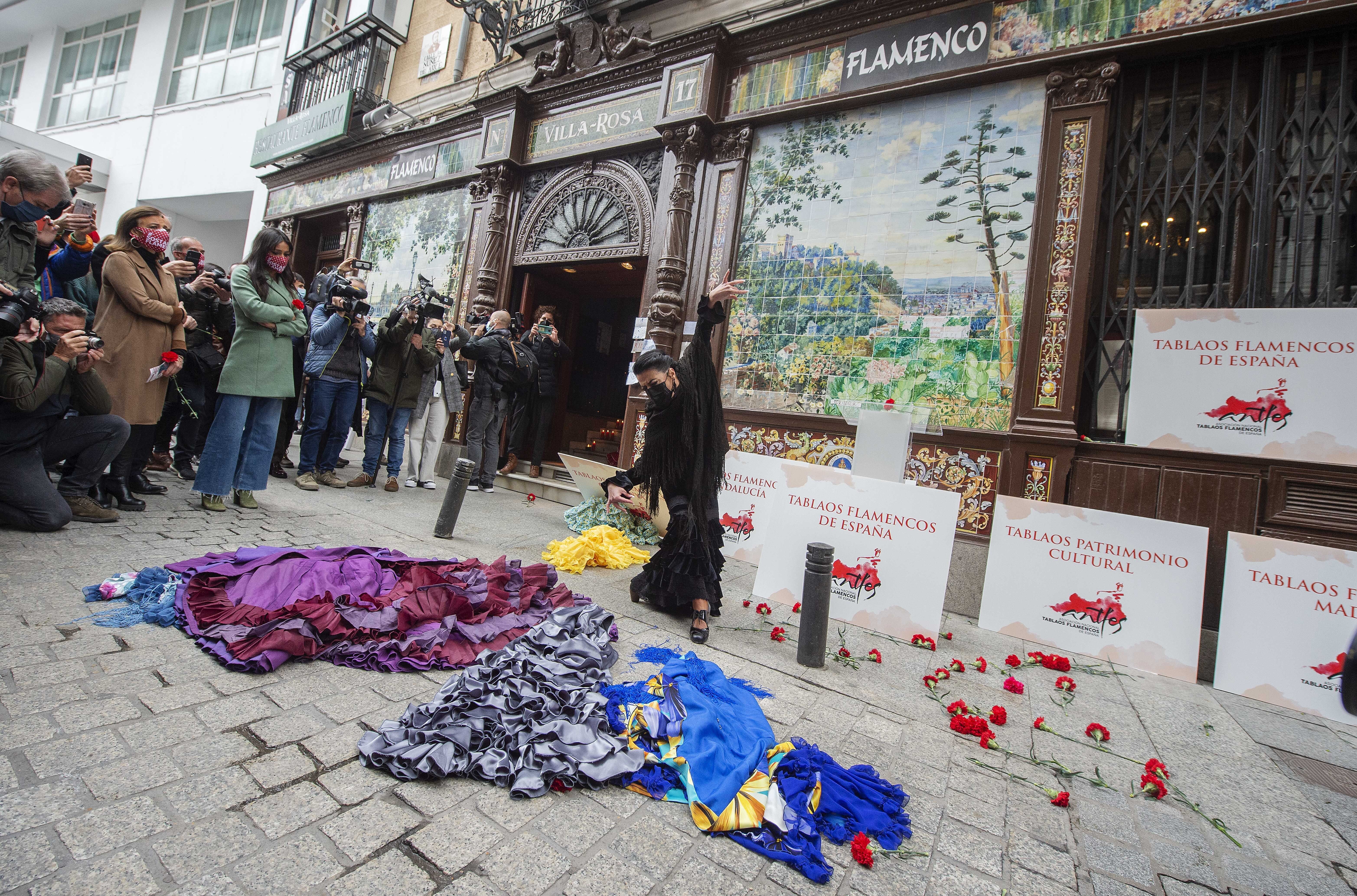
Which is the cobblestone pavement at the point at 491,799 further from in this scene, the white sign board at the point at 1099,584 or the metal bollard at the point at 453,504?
the metal bollard at the point at 453,504

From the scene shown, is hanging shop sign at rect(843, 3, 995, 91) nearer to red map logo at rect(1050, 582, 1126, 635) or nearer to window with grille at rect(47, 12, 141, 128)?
red map logo at rect(1050, 582, 1126, 635)

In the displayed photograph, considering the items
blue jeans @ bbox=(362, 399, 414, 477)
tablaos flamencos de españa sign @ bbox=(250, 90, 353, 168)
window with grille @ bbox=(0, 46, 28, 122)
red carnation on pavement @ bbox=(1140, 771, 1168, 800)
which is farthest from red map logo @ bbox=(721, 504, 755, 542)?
window with grille @ bbox=(0, 46, 28, 122)

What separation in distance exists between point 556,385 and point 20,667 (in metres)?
6.43

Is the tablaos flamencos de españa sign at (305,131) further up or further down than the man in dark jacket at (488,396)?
further up

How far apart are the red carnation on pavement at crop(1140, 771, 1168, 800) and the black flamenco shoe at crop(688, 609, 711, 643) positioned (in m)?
1.86

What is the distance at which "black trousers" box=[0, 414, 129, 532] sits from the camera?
325 cm

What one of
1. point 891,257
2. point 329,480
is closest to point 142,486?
point 329,480

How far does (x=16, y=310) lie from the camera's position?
304 cm

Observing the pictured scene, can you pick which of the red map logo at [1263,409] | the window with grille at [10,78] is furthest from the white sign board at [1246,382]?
the window with grille at [10,78]

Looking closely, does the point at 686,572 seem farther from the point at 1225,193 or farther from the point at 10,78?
the point at 10,78

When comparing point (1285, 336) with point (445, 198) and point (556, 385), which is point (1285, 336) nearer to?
point (556, 385)

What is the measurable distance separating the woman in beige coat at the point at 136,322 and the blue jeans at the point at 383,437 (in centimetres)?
223

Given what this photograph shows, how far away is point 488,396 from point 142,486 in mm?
3139

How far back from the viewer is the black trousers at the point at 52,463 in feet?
10.7
